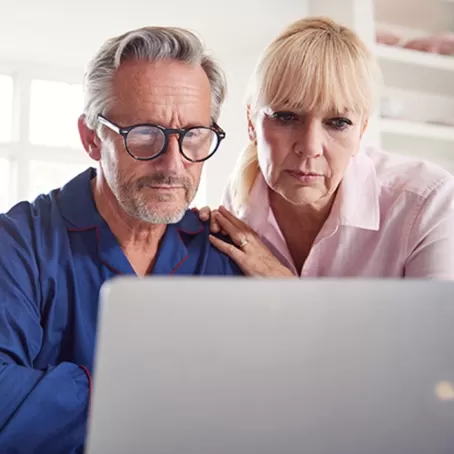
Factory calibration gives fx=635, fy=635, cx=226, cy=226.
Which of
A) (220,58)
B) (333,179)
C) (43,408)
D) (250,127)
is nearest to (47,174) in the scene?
(220,58)

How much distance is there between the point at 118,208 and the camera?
135cm

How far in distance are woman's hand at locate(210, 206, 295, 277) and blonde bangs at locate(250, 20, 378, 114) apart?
0.92 feet

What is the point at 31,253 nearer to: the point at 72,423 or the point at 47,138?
the point at 72,423

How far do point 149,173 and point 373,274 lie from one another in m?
0.59

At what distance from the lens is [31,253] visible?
1.22 metres

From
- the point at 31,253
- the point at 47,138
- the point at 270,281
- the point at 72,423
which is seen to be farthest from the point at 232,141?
the point at 270,281

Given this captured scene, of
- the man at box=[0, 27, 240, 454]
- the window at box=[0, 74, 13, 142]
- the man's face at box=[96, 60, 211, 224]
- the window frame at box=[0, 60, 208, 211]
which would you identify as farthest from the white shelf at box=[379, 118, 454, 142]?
the window at box=[0, 74, 13, 142]

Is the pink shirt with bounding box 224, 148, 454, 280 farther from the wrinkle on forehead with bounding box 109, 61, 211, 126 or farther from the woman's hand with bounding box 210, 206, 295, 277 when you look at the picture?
the wrinkle on forehead with bounding box 109, 61, 211, 126

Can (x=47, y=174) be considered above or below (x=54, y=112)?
below

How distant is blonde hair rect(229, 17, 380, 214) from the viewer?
1.37 m

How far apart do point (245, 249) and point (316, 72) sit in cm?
41

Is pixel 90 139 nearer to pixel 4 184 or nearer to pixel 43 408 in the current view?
pixel 43 408

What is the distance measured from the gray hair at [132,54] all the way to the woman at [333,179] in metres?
0.20

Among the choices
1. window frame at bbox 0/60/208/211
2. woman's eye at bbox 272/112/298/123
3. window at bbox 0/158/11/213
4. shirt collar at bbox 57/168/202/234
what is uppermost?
woman's eye at bbox 272/112/298/123
